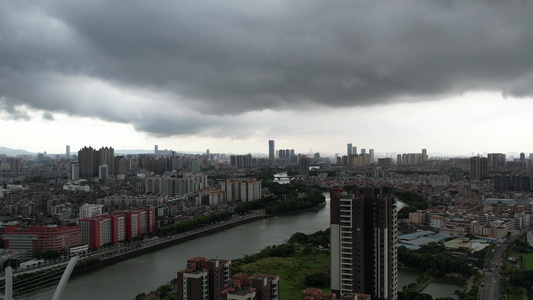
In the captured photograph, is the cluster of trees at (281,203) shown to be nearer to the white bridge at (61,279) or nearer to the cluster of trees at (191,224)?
the cluster of trees at (191,224)

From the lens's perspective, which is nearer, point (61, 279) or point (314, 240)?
point (61, 279)

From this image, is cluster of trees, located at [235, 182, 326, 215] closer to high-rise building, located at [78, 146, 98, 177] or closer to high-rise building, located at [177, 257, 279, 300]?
high-rise building, located at [177, 257, 279, 300]

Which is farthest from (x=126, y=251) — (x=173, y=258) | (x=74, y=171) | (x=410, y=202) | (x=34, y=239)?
(x=74, y=171)

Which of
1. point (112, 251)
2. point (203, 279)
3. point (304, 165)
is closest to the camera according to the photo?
point (203, 279)

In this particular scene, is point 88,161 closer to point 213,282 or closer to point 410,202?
point 410,202

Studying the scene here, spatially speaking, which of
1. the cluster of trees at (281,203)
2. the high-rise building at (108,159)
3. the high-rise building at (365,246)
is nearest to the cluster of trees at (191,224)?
the cluster of trees at (281,203)

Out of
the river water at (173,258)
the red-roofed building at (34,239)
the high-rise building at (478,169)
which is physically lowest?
the river water at (173,258)
